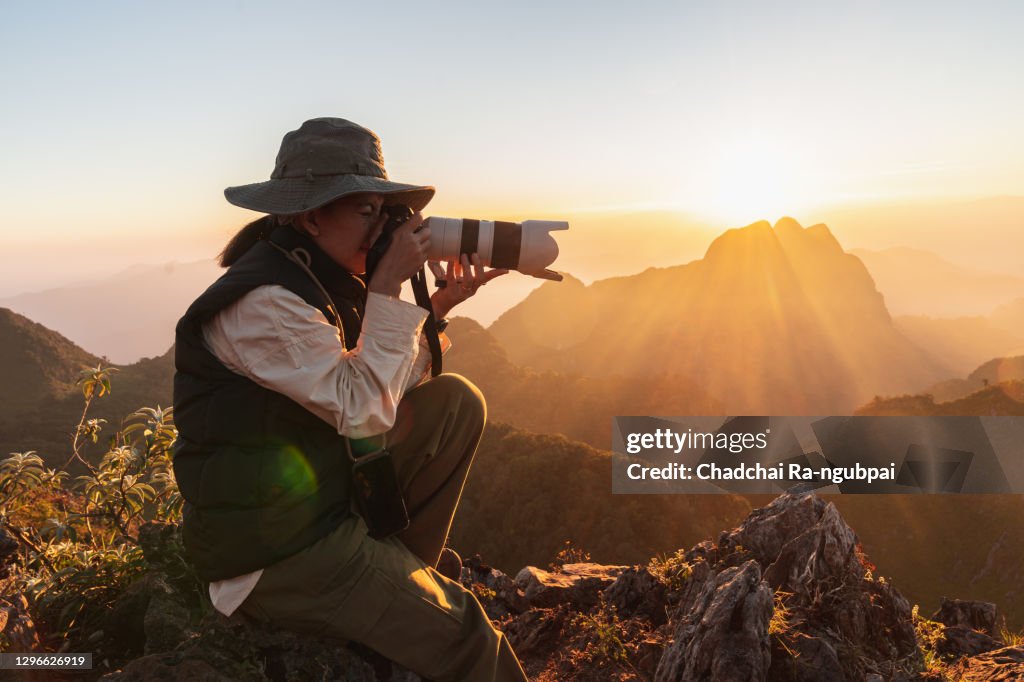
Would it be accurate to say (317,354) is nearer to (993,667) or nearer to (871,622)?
(871,622)

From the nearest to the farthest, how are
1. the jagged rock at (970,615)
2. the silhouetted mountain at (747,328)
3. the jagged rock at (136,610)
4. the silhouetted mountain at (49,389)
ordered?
the jagged rock at (136,610), the jagged rock at (970,615), the silhouetted mountain at (49,389), the silhouetted mountain at (747,328)

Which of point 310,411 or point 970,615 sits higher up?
point 310,411

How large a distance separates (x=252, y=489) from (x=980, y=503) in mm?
50749

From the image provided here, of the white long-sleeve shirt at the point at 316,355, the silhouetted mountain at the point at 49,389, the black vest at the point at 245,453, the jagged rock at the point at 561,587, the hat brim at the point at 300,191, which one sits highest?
the hat brim at the point at 300,191

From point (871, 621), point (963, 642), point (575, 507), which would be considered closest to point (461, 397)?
point (871, 621)

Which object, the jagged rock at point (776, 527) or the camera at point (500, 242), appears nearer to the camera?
the camera at point (500, 242)

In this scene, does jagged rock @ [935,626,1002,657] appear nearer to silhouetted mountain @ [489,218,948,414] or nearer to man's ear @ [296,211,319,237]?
man's ear @ [296,211,319,237]

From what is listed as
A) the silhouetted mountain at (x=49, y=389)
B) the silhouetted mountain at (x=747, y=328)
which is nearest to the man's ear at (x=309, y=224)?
the silhouetted mountain at (x=49, y=389)

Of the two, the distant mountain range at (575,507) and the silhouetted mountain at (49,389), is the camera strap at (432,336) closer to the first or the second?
the distant mountain range at (575,507)

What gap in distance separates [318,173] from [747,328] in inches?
5792

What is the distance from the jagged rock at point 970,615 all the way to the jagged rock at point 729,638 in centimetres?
194

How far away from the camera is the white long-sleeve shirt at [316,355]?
7.82 ft

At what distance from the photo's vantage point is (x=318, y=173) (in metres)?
2.73

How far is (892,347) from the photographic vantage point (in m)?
153
